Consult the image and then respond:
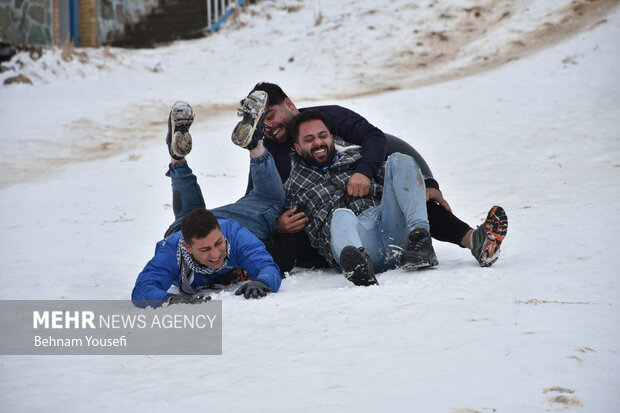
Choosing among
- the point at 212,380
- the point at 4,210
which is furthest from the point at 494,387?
the point at 4,210

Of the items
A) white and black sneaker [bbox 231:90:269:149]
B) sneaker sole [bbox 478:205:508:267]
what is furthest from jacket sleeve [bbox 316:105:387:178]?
sneaker sole [bbox 478:205:508:267]

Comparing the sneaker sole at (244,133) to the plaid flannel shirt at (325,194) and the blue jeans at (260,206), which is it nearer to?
the blue jeans at (260,206)

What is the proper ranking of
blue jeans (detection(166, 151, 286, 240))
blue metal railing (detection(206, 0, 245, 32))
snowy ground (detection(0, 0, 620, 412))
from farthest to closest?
1. blue metal railing (detection(206, 0, 245, 32))
2. blue jeans (detection(166, 151, 286, 240))
3. snowy ground (detection(0, 0, 620, 412))

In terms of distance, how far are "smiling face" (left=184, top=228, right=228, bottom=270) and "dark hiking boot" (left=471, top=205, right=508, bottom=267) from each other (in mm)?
1333

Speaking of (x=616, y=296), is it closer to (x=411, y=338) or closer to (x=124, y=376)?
(x=411, y=338)

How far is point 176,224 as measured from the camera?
3.69m

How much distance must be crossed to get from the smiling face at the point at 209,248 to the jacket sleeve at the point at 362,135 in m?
1.00

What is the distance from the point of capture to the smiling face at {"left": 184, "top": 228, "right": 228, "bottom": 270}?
3.05m

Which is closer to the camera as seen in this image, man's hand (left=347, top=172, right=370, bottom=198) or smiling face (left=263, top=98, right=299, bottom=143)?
man's hand (left=347, top=172, right=370, bottom=198)

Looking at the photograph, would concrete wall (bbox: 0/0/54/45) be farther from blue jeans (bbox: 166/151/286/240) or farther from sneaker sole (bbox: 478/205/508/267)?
sneaker sole (bbox: 478/205/508/267)

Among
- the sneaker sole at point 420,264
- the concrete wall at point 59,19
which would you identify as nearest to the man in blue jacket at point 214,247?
the sneaker sole at point 420,264

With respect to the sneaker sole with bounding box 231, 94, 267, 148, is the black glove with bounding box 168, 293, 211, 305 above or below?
below

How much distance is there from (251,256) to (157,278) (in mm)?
495

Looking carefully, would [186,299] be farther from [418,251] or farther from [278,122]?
[278,122]
